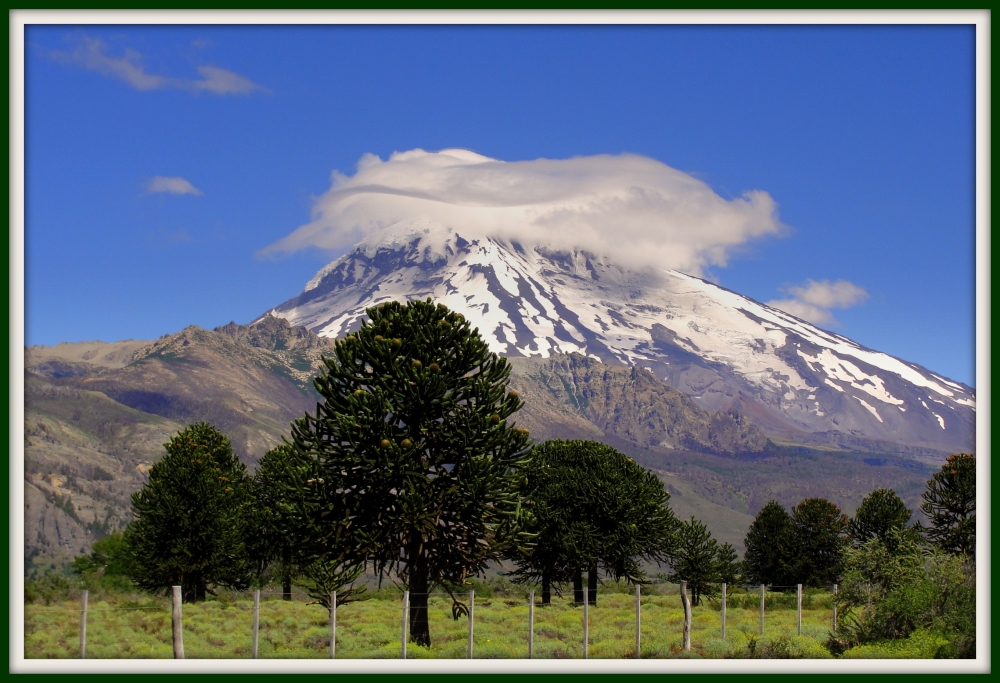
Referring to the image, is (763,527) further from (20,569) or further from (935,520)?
(20,569)

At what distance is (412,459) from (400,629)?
11160 mm

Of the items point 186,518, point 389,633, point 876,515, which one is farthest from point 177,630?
point 876,515

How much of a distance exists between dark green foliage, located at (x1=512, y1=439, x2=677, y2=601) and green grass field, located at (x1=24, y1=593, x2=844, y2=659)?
594cm

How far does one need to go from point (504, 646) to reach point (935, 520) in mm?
49520

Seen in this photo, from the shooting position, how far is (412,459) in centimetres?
3828

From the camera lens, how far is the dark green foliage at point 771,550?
339ft

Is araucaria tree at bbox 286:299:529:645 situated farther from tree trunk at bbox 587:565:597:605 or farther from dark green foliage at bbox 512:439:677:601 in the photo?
tree trunk at bbox 587:565:597:605

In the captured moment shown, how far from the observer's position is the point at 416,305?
40781 mm

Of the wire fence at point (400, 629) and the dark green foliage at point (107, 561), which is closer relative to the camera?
the wire fence at point (400, 629)

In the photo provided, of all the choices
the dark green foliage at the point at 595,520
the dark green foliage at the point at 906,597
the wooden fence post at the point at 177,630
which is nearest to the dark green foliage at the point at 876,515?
the dark green foliage at the point at 595,520

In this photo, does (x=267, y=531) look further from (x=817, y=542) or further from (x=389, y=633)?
(x=817, y=542)

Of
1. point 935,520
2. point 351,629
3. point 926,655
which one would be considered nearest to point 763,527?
point 935,520

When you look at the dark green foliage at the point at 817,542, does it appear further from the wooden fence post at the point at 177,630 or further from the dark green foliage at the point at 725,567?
the wooden fence post at the point at 177,630

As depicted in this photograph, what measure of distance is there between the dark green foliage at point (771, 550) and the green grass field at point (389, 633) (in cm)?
4122
